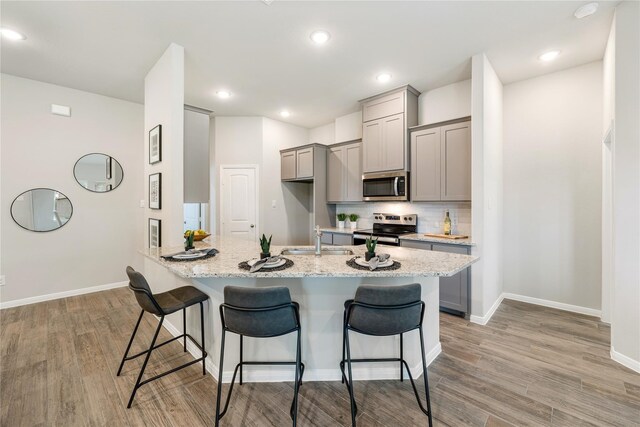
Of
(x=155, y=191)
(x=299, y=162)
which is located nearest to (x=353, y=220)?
(x=299, y=162)

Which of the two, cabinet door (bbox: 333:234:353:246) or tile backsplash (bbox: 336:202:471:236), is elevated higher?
tile backsplash (bbox: 336:202:471:236)

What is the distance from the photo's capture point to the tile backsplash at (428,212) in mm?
3693

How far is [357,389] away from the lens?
198 cm

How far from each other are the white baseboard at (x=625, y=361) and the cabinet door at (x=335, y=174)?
354cm

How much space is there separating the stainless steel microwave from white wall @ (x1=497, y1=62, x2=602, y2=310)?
4.57 ft

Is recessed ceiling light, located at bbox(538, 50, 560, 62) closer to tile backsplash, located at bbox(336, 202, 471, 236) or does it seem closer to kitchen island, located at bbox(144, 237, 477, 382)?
tile backsplash, located at bbox(336, 202, 471, 236)

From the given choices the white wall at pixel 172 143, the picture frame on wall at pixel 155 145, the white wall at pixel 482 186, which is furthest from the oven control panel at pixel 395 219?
the picture frame on wall at pixel 155 145

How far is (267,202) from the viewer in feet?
17.3

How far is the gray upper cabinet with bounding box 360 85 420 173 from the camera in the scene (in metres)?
3.87

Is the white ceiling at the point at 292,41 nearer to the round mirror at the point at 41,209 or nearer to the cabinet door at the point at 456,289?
the round mirror at the point at 41,209

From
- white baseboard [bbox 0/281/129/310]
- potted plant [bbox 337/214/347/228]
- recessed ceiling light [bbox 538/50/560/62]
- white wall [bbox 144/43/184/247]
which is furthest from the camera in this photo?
potted plant [bbox 337/214/347/228]

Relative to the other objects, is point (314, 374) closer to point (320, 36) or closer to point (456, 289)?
point (456, 289)

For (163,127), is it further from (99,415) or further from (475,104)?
(475,104)

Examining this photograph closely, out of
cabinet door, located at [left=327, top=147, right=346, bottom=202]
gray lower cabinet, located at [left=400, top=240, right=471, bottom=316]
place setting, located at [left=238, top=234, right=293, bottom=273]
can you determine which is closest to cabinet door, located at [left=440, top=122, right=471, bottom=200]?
gray lower cabinet, located at [left=400, top=240, right=471, bottom=316]
